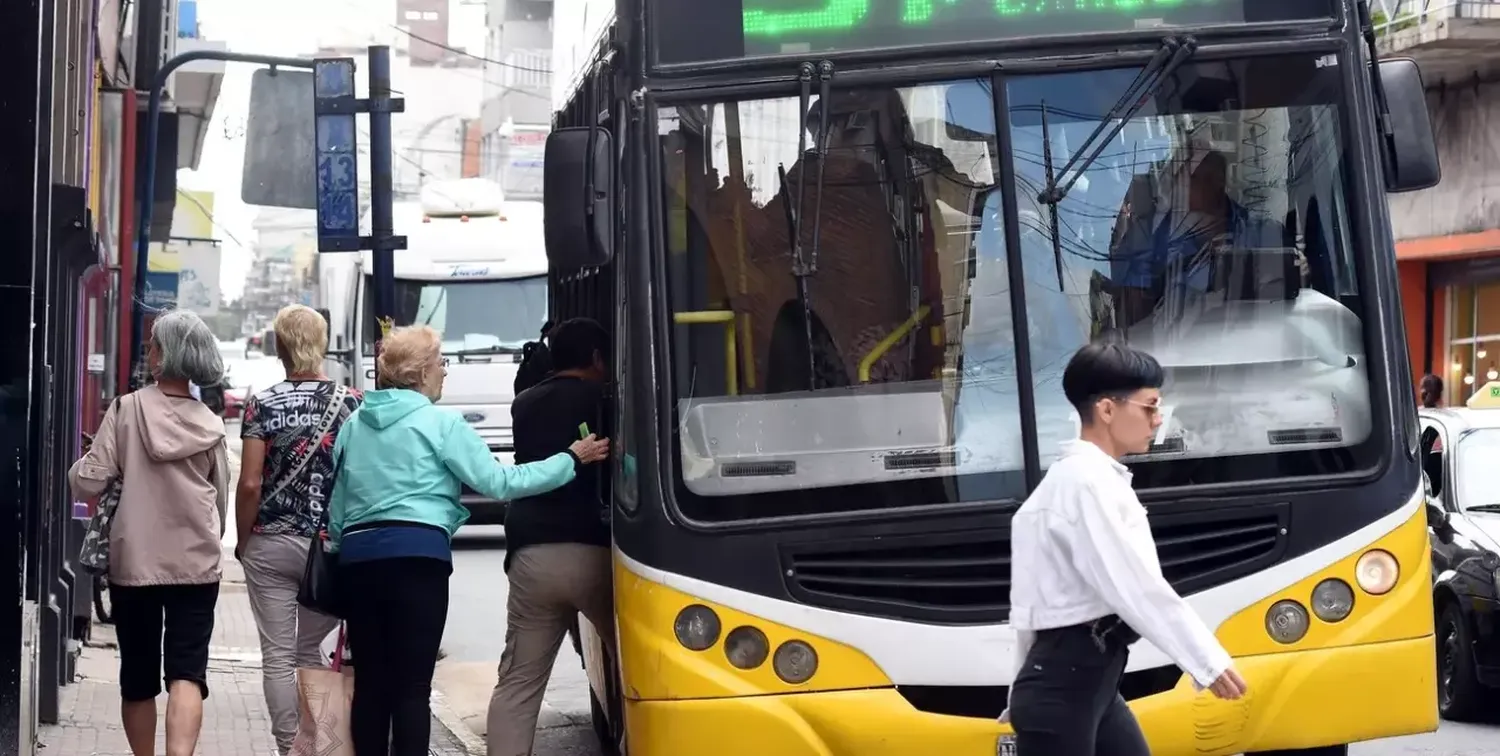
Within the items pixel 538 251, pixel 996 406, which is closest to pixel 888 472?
pixel 996 406

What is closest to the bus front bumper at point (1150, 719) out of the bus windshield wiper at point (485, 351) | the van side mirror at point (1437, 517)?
the van side mirror at point (1437, 517)

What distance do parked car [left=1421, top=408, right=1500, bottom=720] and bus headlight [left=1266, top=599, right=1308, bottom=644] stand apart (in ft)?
11.6

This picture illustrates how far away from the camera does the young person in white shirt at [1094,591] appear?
4531 millimetres

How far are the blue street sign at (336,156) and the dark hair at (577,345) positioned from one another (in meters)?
1.76

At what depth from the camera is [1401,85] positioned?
676 cm

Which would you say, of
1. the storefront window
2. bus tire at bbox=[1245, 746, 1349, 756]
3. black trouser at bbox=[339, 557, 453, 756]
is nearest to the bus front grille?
bus tire at bbox=[1245, 746, 1349, 756]

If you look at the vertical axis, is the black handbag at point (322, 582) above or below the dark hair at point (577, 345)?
below

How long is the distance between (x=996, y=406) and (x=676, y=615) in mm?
1136

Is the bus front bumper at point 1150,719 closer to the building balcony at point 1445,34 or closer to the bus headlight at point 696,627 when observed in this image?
the bus headlight at point 696,627

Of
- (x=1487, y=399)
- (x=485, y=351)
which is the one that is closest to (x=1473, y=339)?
(x=485, y=351)

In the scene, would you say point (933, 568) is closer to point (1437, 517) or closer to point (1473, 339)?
point (1437, 517)

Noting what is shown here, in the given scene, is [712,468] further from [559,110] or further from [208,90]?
[208,90]

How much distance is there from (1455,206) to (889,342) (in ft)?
58.1

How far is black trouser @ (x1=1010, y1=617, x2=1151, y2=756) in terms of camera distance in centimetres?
466
